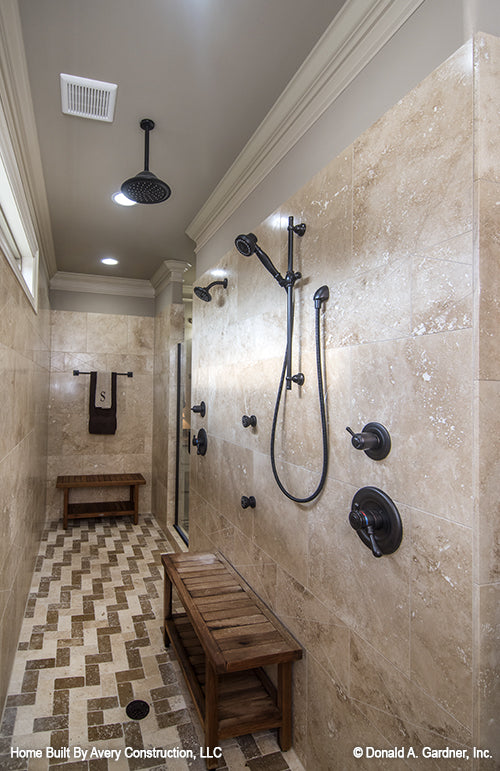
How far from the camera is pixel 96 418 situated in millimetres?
5070

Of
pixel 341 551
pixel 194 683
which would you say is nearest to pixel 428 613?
pixel 341 551

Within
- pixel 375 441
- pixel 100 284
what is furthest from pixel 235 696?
pixel 100 284

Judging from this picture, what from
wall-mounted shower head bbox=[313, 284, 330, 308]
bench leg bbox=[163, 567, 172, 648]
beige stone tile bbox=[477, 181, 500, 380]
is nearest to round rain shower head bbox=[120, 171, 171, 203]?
wall-mounted shower head bbox=[313, 284, 330, 308]

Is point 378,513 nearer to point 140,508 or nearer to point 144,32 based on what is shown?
point 144,32

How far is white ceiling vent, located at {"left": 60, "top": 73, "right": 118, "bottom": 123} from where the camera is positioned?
1.89m

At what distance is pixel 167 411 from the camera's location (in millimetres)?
4629

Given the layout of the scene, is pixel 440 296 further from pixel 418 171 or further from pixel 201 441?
pixel 201 441

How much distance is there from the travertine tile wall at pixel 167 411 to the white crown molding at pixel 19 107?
181 cm

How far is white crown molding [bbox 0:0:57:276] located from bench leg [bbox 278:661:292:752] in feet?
7.83

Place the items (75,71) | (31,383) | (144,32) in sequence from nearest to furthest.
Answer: (144,32) → (75,71) → (31,383)

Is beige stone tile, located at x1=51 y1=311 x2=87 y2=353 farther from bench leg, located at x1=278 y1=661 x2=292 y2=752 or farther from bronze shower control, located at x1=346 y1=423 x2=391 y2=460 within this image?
bronze shower control, located at x1=346 y1=423 x2=391 y2=460

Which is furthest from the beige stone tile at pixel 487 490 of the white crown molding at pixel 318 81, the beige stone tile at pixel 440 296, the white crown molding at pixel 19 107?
the white crown molding at pixel 19 107

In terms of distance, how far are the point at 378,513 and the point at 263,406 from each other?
98cm

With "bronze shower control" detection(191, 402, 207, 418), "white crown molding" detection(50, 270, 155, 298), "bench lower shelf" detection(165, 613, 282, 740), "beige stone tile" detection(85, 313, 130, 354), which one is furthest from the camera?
"beige stone tile" detection(85, 313, 130, 354)
